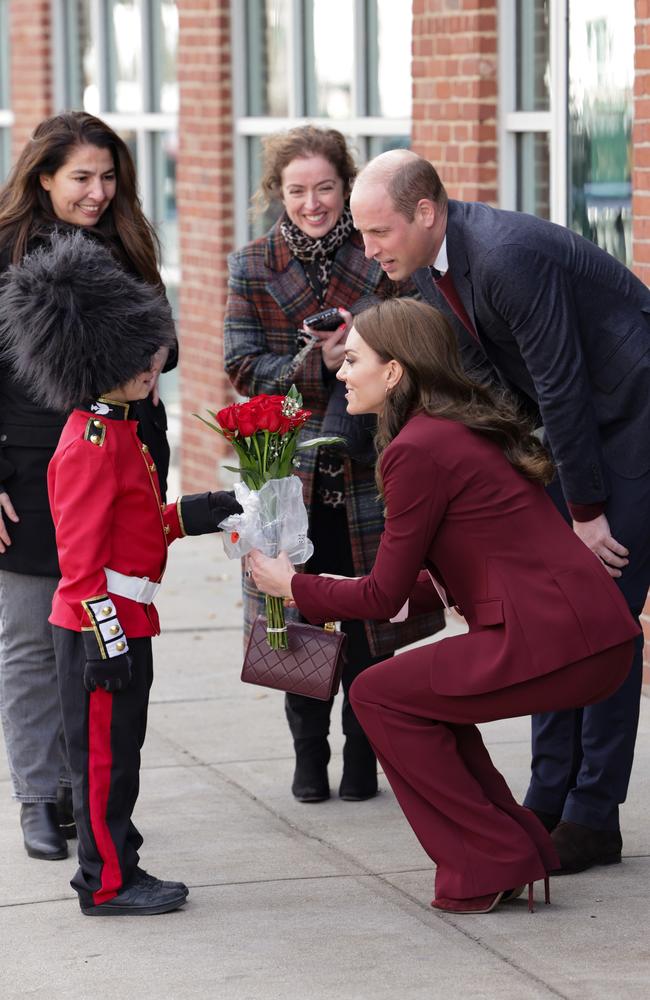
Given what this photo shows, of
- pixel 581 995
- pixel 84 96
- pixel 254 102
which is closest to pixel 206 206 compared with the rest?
pixel 254 102

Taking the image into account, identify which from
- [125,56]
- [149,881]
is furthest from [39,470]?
[125,56]

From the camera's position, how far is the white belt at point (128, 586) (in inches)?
178

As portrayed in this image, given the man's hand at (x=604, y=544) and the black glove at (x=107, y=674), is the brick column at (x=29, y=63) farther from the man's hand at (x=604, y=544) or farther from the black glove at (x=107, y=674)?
the black glove at (x=107, y=674)

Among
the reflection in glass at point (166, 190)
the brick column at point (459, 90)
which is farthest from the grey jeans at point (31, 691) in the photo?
the reflection in glass at point (166, 190)

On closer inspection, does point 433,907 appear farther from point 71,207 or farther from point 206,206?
point 206,206

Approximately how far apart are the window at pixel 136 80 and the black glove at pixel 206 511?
685 centimetres

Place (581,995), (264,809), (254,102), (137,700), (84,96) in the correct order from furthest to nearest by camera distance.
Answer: (84,96) < (254,102) < (264,809) < (137,700) < (581,995)

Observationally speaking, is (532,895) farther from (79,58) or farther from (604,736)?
(79,58)

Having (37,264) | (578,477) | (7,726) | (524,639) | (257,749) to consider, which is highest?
(37,264)

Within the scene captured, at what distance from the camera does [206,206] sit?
35.6 ft

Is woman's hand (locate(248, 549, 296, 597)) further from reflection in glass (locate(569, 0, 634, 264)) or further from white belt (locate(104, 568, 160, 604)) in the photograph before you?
reflection in glass (locate(569, 0, 634, 264))

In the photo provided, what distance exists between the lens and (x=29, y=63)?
1315 cm

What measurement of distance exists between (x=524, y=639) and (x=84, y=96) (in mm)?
9439

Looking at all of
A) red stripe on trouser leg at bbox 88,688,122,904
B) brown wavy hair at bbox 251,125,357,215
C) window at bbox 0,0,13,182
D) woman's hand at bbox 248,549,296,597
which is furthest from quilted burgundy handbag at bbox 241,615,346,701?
window at bbox 0,0,13,182
